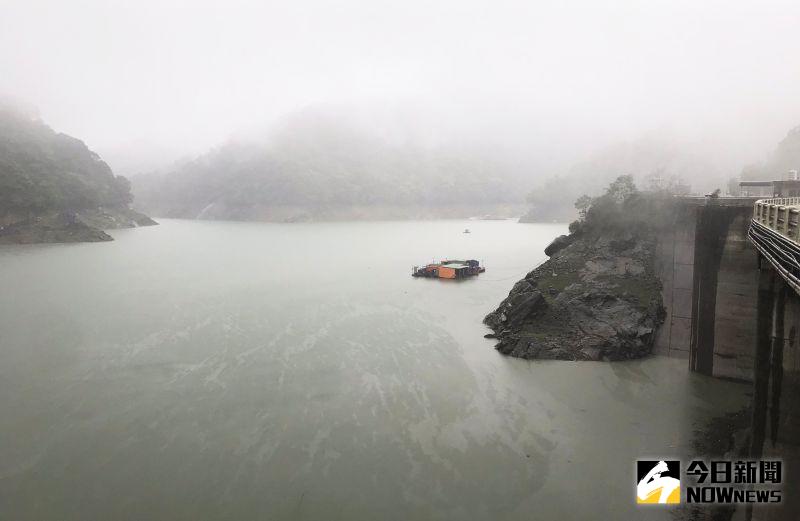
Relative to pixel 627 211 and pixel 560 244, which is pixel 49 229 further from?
pixel 627 211

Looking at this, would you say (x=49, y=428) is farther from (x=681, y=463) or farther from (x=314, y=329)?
(x=681, y=463)

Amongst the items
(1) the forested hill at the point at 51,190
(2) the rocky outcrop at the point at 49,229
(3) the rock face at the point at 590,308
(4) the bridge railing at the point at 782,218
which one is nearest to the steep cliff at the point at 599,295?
(3) the rock face at the point at 590,308

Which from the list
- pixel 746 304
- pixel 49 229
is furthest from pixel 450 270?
pixel 49 229

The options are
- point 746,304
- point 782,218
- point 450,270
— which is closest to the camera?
point 782,218

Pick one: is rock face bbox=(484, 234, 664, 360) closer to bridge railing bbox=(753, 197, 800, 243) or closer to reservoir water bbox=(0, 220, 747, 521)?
reservoir water bbox=(0, 220, 747, 521)

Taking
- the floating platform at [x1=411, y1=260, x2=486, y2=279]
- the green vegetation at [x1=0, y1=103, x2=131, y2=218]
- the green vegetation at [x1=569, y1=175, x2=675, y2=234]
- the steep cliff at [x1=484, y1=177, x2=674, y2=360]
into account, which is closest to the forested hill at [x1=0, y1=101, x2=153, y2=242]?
the green vegetation at [x1=0, y1=103, x2=131, y2=218]

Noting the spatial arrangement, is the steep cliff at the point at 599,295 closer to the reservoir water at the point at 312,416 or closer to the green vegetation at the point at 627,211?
the green vegetation at the point at 627,211

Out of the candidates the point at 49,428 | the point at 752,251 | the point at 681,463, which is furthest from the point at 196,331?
the point at 752,251
